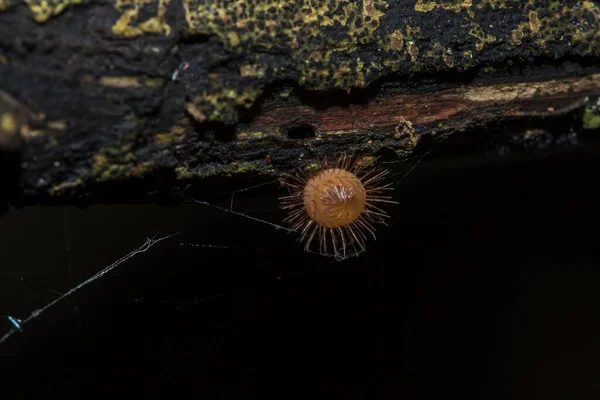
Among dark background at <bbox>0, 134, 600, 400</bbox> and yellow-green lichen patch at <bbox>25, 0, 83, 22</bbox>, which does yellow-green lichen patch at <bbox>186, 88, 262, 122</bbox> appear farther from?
dark background at <bbox>0, 134, 600, 400</bbox>

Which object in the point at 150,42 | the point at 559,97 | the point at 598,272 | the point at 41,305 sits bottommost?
the point at 598,272

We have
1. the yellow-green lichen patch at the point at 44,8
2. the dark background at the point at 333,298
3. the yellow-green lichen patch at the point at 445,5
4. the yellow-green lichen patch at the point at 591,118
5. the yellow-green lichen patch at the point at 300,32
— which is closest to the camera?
the yellow-green lichen patch at the point at 44,8

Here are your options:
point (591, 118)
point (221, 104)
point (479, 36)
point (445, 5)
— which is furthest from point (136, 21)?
point (591, 118)

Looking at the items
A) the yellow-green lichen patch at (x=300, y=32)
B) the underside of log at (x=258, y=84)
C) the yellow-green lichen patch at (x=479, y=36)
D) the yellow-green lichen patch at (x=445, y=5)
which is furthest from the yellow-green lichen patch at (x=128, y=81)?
the yellow-green lichen patch at (x=479, y=36)

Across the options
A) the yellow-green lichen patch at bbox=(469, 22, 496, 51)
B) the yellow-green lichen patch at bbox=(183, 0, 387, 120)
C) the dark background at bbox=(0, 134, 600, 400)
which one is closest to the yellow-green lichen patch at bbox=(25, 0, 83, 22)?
the yellow-green lichen patch at bbox=(183, 0, 387, 120)

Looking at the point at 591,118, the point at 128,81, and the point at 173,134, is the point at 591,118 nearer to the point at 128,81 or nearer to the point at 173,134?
the point at 173,134

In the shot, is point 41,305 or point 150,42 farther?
point 41,305

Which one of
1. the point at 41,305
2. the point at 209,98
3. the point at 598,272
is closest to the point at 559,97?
the point at 209,98

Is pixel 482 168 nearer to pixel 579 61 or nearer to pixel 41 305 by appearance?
pixel 579 61

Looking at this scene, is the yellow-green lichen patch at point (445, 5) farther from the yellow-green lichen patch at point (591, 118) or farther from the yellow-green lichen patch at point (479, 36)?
the yellow-green lichen patch at point (591, 118)
